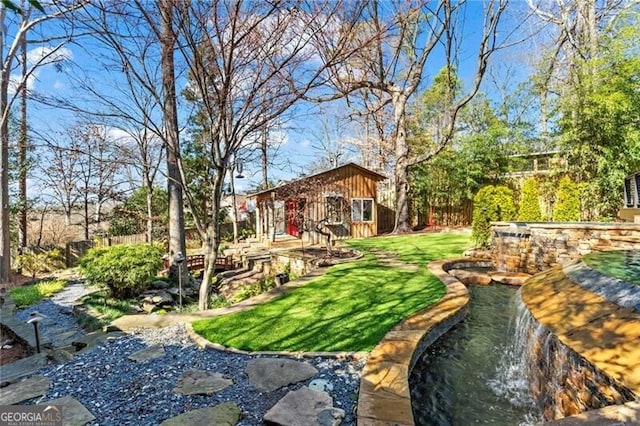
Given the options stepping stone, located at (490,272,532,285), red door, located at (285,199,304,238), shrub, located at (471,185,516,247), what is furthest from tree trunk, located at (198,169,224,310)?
shrub, located at (471,185,516,247)

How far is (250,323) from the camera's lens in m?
4.30

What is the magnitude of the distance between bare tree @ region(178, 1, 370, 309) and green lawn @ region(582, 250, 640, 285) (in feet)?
12.7

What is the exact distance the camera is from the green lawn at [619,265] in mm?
3239

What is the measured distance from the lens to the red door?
11.0m

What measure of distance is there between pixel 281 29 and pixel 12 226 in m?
14.2

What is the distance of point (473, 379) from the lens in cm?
343

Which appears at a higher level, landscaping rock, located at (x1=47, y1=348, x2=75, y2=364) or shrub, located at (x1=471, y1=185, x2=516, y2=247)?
shrub, located at (x1=471, y1=185, x2=516, y2=247)

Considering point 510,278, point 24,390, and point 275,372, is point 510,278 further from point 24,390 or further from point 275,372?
point 24,390

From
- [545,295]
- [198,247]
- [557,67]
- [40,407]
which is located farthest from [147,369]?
[557,67]

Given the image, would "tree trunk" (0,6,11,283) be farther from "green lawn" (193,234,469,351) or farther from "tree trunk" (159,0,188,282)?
"green lawn" (193,234,469,351)

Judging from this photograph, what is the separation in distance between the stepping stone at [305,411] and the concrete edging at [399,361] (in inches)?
8.5

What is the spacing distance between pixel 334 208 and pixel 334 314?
32.7 ft

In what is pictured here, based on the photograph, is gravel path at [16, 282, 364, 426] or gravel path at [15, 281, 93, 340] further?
gravel path at [15, 281, 93, 340]

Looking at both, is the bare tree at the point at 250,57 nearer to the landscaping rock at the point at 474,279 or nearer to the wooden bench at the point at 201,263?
the landscaping rock at the point at 474,279
